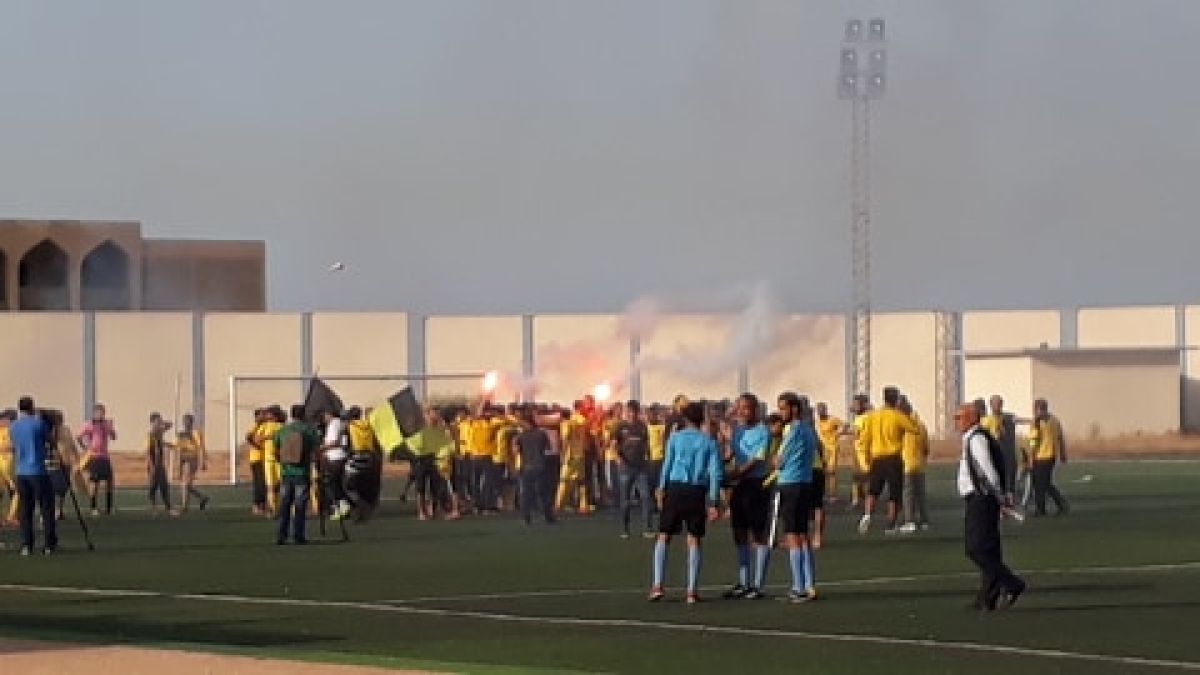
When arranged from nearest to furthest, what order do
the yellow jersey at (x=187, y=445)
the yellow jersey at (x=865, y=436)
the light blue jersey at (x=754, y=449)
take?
the light blue jersey at (x=754, y=449) < the yellow jersey at (x=865, y=436) < the yellow jersey at (x=187, y=445)

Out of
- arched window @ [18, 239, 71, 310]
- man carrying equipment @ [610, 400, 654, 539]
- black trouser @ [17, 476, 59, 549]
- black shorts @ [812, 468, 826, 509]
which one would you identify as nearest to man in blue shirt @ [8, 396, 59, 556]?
black trouser @ [17, 476, 59, 549]

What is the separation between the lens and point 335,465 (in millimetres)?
38094

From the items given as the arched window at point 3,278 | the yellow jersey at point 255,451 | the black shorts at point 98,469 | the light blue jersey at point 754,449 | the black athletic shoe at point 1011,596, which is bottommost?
the black athletic shoe at point 1011,596

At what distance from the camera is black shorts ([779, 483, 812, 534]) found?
78.7 ft

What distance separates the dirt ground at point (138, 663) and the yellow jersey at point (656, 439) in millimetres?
20441

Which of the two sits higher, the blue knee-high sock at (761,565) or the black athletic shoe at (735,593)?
the blue knee-high sock at (761,565)

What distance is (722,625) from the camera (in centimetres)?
2164

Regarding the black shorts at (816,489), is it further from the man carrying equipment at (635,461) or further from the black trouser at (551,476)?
the black trouser at (551,476)

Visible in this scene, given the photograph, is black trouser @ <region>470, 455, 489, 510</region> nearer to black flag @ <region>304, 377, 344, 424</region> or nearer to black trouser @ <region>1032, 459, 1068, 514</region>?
black flag @ <region>304, 377, 344, 424</region>

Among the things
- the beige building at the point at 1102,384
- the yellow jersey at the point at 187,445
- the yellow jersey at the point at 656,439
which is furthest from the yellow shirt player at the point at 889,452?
the beige building at the point at 1102,384

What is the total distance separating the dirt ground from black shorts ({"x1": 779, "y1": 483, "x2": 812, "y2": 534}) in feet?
21.2

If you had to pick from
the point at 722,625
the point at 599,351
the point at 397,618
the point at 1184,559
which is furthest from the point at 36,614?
the point at 599,351

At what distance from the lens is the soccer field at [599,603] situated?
63.0 ft

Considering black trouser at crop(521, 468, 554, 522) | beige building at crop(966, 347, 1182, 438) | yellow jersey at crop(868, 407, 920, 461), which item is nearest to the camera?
yellow jersey at crop(868, 407, 920, 461)
